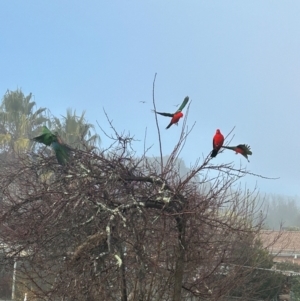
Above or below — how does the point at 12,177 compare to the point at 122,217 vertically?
above

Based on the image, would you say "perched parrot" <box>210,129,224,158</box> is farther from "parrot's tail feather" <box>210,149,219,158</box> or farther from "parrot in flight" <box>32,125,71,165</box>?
"parrot in flight" <box>32,125,71,165</box>

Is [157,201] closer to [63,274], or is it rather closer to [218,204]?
[63,274]

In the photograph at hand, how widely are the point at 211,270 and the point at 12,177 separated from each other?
2425mm

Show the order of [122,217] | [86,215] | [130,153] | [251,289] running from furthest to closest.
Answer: [251,289]
[130,153]
[86,215]
[122,217]

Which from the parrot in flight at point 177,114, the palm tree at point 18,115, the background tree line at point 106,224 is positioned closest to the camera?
the background tree line at point 106,224

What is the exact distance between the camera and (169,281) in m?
4.76

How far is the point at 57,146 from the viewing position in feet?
13.1

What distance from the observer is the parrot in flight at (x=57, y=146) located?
4004mm

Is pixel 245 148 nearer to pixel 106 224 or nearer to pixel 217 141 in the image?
pixel 217 141

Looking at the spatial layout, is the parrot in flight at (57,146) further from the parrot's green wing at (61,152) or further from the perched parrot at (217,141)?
the perched parrot at (217,141)

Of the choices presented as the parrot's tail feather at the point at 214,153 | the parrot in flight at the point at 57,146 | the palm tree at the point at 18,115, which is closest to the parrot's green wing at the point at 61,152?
the parrot in flight at the point at 57,146

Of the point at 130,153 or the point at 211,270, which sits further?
the point at 211,270

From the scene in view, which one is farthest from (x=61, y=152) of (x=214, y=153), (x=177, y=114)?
(x=214, y=153)

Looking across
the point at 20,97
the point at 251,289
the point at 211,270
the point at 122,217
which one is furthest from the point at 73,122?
the point at 122,217
